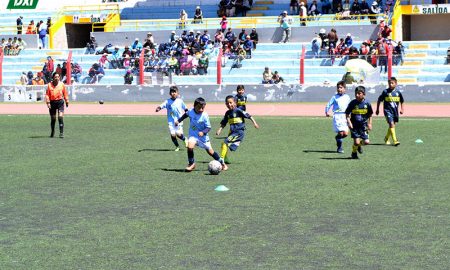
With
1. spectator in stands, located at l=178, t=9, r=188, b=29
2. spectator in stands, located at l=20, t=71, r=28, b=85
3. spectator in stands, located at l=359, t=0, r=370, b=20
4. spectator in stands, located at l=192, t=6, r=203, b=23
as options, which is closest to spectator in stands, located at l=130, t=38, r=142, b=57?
spectator in stands, located at l=178, t=9, r=188, b=29

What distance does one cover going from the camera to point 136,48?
44.9 meters

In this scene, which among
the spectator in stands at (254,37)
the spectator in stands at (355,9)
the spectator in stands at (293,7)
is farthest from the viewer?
the spectator in stands at (293,7)

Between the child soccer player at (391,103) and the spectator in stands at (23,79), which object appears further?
the spectator in stands at (23,79)

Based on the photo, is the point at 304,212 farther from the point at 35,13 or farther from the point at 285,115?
the point at 35,13

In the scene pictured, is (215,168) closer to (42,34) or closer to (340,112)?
(340,112)

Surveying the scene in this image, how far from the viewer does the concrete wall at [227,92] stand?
35969 mm

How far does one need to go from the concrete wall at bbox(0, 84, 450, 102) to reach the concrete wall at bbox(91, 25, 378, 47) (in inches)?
264

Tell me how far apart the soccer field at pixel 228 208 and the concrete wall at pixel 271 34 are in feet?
72.3

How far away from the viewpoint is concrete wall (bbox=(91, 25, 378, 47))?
43156 millimetres

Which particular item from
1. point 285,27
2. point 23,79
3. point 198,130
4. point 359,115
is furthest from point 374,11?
point 198,130

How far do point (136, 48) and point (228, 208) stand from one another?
3335cm

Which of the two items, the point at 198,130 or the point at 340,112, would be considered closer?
the point at 198,130

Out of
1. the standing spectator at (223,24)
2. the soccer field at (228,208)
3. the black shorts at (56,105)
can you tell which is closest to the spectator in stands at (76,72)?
the standing spectator at (223,24)

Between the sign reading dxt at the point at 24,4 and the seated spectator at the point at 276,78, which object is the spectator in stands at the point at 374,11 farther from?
the sign reading dxt at the point at 24,4
